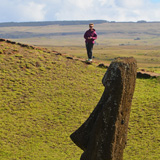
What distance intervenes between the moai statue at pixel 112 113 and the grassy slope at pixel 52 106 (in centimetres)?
690

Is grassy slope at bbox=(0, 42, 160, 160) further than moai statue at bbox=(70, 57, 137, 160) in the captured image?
Yes

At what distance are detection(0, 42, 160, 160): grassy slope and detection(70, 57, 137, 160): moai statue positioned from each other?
6.90 metres

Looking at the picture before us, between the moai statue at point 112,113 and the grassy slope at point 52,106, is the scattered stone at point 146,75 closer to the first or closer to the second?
the grassy slope at point 52,106

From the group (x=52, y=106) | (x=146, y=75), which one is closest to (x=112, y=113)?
(x=52, y=106)

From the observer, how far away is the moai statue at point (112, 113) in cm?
724

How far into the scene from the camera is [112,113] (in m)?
7.27

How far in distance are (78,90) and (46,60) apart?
4.30m

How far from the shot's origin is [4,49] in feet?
75.3

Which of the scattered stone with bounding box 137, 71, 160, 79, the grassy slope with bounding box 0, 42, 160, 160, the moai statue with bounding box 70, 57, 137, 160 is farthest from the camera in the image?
the scattered stone with bounding box 137, 71, 160, 79

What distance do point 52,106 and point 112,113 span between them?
11.0 metres

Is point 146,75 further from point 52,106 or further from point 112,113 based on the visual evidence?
point 112,113

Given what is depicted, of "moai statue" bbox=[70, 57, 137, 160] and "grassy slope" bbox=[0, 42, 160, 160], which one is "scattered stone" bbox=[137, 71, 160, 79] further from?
"moai statue" bbox=[70, 57, 137, 160]

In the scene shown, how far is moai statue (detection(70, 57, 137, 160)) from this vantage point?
724 cm

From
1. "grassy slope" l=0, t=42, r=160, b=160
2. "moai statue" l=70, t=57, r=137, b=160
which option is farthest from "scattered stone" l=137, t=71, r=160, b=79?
"moai statue" l=70, t=57, r=137, b=160
